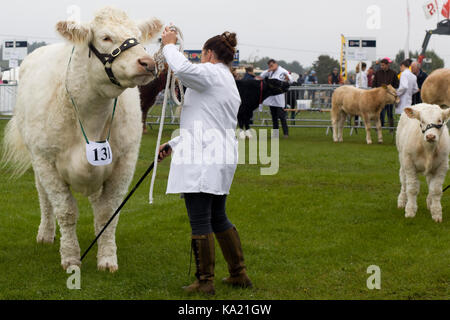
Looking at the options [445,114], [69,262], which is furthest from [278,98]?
[69,262]

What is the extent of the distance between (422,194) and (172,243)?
15.2 ft

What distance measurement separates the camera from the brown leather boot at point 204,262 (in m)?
4.88

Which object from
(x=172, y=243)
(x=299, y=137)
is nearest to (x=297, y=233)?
(x=172, y=243)

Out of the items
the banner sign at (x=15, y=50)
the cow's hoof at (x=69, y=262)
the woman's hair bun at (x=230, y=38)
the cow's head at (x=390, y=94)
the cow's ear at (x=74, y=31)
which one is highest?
the banner sign at (x=15, y=50)

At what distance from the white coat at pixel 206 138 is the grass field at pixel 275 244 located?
3.02ft

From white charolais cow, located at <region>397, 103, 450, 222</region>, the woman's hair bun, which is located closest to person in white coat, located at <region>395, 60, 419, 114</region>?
white charolais cow, located at <region>397, 103, 450, 222</region>

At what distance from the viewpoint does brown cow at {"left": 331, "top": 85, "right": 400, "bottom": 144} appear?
17328 mm

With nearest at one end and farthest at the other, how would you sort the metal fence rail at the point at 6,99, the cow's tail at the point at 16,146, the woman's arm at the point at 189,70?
the woman's arm at the point at 189,70, the cow's tail at the point at 16,146, the metal fence rail at the point at 6,99

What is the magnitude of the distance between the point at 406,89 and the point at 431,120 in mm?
10811

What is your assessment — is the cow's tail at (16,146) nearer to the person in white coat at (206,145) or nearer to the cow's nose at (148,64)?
the person in white coat at (206,145)

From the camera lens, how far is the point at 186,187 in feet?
15.7

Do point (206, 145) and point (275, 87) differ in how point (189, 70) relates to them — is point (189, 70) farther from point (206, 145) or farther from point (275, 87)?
point (275, 87)

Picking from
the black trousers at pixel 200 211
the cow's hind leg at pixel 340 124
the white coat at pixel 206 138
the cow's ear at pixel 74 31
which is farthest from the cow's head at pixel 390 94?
the cow's ear at pixel 74 31

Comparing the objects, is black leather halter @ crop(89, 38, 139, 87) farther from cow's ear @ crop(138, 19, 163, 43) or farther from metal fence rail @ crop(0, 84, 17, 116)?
metal fence rail @ crop(0, 84, 17, 116)
